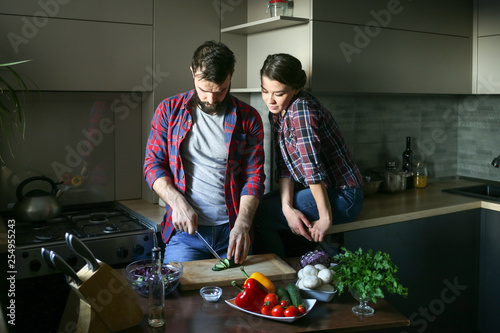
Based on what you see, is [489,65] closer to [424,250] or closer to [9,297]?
[424,250]

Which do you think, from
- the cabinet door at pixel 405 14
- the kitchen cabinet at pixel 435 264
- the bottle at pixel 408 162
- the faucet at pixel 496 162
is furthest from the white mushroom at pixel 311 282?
the faucet at pixel 496 162

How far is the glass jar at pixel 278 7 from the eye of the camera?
9.43 ft

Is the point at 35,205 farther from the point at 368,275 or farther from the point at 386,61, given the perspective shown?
the point at 386,61

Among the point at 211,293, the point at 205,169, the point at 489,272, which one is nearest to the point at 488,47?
the point at 489,272

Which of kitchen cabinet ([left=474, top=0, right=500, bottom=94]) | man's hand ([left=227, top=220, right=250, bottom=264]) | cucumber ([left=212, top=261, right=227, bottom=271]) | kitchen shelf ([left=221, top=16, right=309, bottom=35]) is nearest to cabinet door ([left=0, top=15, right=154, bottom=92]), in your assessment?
kitchen shelf ([left=221, top=16, right=309, bottom=35])

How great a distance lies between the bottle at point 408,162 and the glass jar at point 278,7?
1298mm

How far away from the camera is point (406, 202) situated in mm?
3219

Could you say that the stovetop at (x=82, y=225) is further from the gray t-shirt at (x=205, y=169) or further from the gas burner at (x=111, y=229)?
the gray t-shirt at (x=205, y=169)

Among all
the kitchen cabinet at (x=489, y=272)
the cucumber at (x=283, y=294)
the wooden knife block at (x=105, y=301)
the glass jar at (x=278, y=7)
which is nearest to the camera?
the wooden knife block at (x=105, y=301)

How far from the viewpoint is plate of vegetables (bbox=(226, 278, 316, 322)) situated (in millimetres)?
1649

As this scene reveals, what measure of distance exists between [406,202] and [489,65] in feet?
3.57

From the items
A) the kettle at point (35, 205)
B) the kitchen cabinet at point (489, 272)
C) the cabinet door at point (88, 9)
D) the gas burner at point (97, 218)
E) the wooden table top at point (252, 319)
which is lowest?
the kitchen cabinet at point (489, 272)

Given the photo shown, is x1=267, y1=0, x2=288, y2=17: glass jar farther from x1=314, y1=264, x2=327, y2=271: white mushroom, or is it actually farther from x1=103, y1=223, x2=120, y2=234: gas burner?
x1=314, y1=264, x2=327, y2=271: white mushroom

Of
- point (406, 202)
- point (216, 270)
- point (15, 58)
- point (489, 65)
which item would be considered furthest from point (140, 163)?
point (489, 65)
